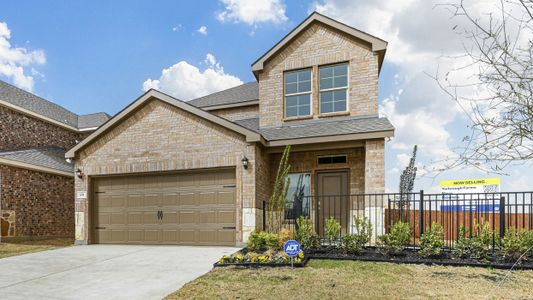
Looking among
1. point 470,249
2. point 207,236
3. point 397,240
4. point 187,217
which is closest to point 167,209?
point 187,217

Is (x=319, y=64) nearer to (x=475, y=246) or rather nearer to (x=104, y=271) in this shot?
(x=475, y=246)

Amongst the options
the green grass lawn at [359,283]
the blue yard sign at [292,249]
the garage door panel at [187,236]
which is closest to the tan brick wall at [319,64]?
the garage door panel at [187,236]

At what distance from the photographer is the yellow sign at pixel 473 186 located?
15867 mm

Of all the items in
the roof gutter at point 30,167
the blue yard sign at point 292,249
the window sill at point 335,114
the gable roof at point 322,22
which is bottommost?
the blue yard sign at point 292,249

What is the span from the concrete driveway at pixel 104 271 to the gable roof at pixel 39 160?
522 cm

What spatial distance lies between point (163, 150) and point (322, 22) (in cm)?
725

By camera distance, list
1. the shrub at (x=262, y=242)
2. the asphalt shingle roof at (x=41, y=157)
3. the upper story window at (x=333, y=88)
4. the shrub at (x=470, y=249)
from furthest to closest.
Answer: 1. the asphalt shingle roof at (x=41, y=157)
2. the upper story window at (x=333, y=88)
3. the shrub at (x=262, y=242)
4. the shrub at (x=470, y=249)

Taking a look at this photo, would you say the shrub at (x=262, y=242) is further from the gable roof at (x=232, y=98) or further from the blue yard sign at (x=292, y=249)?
the gable roof at (x=232, y=98)

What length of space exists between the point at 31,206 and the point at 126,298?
11.8 metres

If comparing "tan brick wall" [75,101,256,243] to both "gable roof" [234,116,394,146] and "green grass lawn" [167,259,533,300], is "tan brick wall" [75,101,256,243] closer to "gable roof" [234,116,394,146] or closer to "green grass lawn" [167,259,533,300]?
"gable roof" [234,116,394,146]

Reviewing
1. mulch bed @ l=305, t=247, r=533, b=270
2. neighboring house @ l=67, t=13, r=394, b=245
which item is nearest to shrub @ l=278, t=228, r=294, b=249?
mulch bed @ l=305, t=247, r=533, b=270

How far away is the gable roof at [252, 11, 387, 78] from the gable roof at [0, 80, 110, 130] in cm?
1169

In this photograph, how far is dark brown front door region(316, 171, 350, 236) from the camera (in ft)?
37.9

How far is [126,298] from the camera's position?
5.76 m
